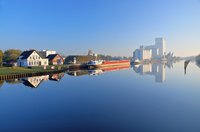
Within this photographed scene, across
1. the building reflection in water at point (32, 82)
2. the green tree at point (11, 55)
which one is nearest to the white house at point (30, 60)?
the green tree at point (11, 55)

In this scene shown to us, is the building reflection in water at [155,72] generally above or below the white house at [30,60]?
below

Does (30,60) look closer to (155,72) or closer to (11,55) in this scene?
(11,55)

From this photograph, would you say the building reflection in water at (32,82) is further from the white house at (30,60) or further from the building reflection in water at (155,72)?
the white house at (30,60)

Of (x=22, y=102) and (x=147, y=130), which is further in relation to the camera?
(x=22, y=102)

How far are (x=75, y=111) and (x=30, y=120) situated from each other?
3153 millimetres

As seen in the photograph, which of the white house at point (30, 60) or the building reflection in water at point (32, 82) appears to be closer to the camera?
the building reflection in water at point (32, 82)

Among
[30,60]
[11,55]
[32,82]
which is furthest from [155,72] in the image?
[11,55]

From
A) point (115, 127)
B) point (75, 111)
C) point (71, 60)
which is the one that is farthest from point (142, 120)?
point (71, 60)

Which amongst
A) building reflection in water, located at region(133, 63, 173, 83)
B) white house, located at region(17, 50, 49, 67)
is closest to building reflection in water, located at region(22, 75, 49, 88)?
building reflection in water, located at region(133, 63, 173, 83)

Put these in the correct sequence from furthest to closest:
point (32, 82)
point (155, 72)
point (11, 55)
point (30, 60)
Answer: point (11, 55), point (30, 60), point (155, 72), point (32, 82)

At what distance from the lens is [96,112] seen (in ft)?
43.7

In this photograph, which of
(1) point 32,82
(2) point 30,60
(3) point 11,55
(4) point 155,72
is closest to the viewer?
(1) point 32,82

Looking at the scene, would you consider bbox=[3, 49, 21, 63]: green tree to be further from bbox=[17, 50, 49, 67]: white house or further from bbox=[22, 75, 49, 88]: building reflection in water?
bbox=[22, 75, 49, 88]: building reflection in water

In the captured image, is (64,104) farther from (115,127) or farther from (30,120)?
(115,127)
